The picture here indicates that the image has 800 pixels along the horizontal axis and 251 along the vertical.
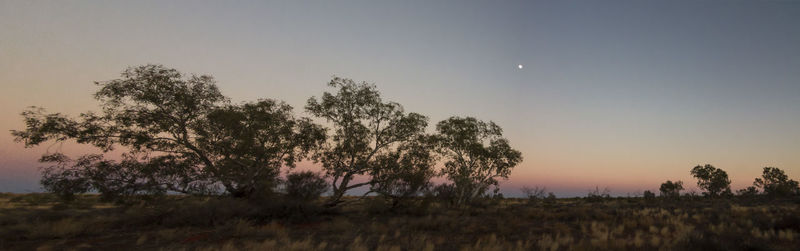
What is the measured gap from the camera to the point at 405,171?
79.1ft

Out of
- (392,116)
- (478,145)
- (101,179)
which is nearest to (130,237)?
(101,179)

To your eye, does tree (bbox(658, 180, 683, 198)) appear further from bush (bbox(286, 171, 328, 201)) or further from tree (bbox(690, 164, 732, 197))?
bush (bbox(286, 171, 328, 201))

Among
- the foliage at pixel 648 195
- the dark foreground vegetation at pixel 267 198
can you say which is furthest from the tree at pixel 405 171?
the foliage at pixel 648 195

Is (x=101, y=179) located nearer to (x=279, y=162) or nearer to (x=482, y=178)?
(x=279, y=162)

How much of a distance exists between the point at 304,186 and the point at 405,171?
7.37m

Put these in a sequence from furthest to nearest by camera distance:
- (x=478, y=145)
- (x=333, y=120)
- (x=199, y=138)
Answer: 1. (x=478, y=145)
2. (x=333, y=120)
3. (x=199, y=138)

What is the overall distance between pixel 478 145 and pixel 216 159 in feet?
73.8

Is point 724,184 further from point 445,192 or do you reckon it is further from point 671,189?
point 445,192

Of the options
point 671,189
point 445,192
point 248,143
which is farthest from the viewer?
point 671,189

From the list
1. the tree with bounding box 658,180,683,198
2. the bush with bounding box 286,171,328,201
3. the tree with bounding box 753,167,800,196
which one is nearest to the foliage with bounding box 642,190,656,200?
the tree with bounding box 658,180,683,198

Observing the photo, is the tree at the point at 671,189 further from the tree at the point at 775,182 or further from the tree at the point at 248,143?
the tree at the point at 248,143

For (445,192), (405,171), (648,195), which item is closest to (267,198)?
(405,171)

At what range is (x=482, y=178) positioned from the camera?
32.7 metres

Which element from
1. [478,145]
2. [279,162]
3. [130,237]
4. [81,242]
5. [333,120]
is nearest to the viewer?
[81,242]
